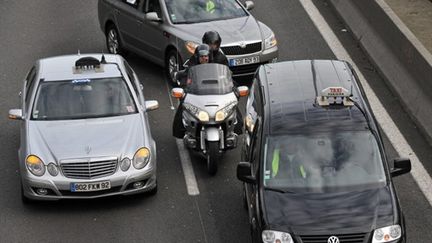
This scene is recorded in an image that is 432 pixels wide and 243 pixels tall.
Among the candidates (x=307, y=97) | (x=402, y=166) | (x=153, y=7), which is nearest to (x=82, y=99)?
(x=307, y=97)

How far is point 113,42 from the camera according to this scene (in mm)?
21797

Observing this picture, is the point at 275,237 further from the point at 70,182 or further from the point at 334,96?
the point at 70,182

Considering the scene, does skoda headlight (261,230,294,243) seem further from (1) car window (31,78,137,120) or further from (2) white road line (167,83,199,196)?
(1) car window (31,78,137,120)

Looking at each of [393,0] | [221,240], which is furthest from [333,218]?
[393,0]

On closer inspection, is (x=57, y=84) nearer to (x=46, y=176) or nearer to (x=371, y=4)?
(x=46, y=176)

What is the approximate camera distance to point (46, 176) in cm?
1393

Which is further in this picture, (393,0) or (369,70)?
(393,0)

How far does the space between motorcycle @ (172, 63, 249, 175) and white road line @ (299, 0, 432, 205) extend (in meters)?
2.50

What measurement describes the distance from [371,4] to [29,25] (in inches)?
322

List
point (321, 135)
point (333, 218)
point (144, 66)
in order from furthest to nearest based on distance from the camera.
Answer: point (144, 66), point (321, 135), point (333, 218)

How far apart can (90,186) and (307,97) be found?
10.4ft

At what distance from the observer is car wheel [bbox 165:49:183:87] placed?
1936cm

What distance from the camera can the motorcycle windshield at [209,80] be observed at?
15477 mm

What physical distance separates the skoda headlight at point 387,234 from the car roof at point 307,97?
1539 millimetres
